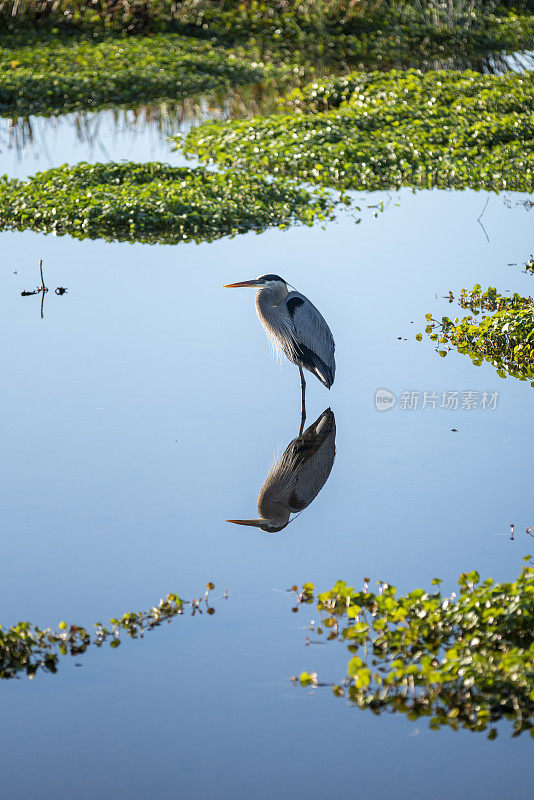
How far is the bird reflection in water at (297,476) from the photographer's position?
6.48 metres

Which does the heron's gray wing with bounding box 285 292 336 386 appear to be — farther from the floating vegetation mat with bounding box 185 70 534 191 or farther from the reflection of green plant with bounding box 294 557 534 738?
the floating vegetation mat with bounding box 185 70 534 191

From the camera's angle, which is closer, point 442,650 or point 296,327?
point 442,650

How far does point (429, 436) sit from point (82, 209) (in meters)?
5.80

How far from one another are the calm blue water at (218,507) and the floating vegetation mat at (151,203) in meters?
0.34

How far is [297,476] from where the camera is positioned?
23.1ft

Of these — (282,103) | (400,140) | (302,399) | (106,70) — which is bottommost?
(302,399)

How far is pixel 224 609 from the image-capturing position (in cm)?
532

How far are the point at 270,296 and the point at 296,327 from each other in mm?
320

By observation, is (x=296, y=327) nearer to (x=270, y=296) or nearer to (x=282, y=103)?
(x=270, y=296)

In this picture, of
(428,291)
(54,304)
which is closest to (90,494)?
(54,304)

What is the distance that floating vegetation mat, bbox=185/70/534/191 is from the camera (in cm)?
1297

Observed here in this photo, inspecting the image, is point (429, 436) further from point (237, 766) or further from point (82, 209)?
point (82, 209)

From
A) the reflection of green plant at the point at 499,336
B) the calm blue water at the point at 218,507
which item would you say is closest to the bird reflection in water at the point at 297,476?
the calm blue water at the point at 218,507

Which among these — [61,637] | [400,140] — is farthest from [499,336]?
[400,140]
